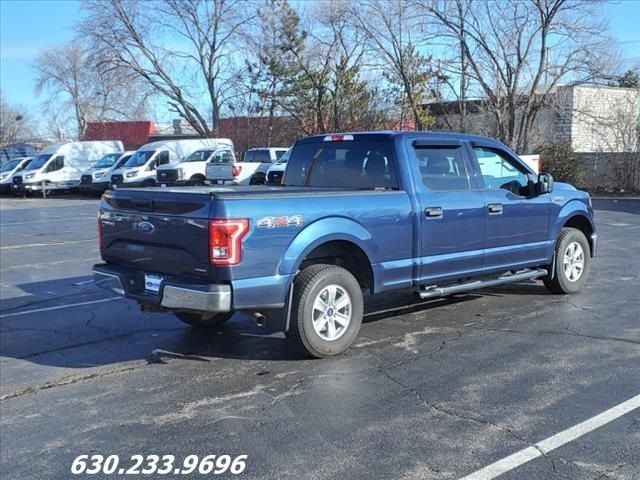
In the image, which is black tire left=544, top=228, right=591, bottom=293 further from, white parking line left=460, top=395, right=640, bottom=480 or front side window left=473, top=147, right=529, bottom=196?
white parking line left=460, top=395, right=640, bottom=480

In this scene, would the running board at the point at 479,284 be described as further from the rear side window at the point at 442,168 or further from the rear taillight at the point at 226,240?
the rear taillight at the point at 226,240

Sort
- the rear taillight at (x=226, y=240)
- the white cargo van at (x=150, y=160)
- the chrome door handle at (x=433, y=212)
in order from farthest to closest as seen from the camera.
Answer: the white cargo van at (x=150, y=160) → the chrome door handle at (x=433, y=212) → the rear taillight at (x=226, y=240)

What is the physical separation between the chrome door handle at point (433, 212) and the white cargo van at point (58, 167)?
31.5m

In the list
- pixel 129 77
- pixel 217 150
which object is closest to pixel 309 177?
pixel 217 150

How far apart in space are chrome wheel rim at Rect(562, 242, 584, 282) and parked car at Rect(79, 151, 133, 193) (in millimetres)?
26753

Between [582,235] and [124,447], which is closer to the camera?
[124,447]

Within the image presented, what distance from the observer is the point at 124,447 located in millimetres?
4105

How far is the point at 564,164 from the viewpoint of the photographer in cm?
2816

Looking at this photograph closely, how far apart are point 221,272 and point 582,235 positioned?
16.7 ft

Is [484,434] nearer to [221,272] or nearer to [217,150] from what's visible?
[221,272]

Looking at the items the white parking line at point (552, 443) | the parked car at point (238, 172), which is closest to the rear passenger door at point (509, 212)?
the white parking line at point (552, 443)

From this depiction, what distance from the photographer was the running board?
6.49 meters

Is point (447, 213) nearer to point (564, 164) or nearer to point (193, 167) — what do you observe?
point (564, 164)

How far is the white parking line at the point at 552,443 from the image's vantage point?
363 cm
